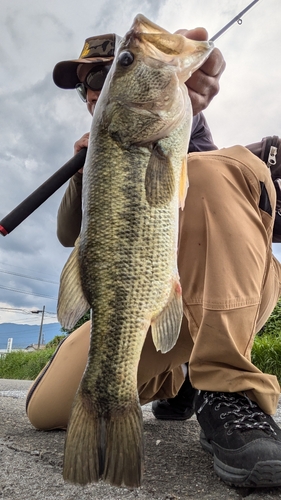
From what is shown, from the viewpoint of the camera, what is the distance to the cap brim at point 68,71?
310 cm

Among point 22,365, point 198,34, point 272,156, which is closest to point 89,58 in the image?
point 198,34

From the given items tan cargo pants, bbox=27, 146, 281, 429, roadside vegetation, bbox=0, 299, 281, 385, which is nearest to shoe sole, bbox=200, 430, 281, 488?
tan cargo pants, bbox=27, 146, 281, 429

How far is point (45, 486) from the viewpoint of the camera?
1604 mm

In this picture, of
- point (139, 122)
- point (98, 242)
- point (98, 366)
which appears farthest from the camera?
point (139, 122)

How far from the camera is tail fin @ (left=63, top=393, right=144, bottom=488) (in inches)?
53.7

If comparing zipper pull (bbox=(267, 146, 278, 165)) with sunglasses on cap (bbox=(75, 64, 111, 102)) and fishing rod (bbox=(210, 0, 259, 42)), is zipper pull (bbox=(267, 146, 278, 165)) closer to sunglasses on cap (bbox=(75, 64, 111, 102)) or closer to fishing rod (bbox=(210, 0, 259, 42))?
fishing rod (bbox=(210, 0, 259, 42))

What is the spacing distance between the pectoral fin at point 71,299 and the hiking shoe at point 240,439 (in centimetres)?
71

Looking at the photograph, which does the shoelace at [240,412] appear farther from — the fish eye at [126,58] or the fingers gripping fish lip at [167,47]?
the fish eye at [126,58]

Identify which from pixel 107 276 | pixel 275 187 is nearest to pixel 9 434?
pixel 107 276

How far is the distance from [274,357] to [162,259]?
6152 millimetres

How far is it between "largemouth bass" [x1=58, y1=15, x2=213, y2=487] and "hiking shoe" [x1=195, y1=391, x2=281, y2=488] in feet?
1.35

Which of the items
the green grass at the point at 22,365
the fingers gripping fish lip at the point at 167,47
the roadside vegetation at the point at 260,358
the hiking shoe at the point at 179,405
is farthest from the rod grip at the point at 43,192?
the green grass at the point at 22,365

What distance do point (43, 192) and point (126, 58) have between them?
935 millimetres

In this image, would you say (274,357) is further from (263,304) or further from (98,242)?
(98,242)
